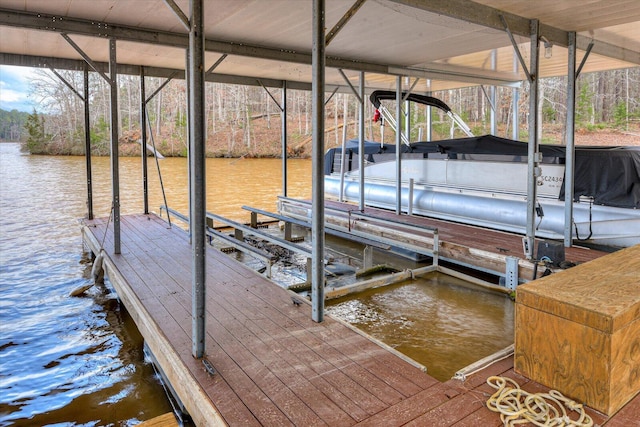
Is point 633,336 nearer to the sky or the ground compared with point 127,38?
nearer to the ground

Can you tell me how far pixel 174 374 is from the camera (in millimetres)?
2848

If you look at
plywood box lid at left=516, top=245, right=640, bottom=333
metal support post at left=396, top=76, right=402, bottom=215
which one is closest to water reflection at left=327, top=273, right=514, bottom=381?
plywood box lid at left=516, top=245, right=640, bottom=333

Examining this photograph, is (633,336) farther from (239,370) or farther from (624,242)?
(624,242)

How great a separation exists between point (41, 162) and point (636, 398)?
1050 inches

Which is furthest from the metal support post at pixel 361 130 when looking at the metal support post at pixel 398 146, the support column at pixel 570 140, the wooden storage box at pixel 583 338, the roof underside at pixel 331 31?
the wooden storage box at pixel 583 338

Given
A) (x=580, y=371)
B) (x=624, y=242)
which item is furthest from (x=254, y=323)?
(x=624, y=242)

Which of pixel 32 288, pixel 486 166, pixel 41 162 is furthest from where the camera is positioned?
pixel 41 162

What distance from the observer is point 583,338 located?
226 centimetres

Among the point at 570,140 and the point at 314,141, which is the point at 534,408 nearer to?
the point at 314,141

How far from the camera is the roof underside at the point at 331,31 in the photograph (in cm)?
433

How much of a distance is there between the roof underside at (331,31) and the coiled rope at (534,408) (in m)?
2.41

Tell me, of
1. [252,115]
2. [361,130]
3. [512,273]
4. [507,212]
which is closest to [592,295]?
[512,273]

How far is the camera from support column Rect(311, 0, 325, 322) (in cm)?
321

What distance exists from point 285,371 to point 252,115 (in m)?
33.6
